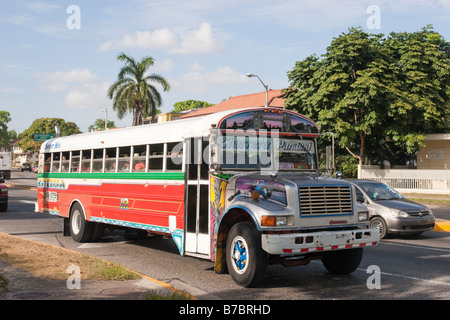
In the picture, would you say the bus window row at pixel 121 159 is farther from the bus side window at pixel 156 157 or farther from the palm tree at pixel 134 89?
the palm tree at pixel 134 89

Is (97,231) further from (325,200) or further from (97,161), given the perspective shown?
(325,200)

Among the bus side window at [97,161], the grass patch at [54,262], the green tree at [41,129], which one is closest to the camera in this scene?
the grass patch at [54,262]

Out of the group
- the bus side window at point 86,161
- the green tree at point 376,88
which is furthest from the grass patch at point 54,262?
the green tree at point 376,88

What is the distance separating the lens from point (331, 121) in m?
30.8

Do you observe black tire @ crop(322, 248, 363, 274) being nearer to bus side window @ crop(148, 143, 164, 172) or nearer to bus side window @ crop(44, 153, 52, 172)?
bus side window @ crop(148, 143, 164, 172)

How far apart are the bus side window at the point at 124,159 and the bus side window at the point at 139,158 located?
26 cm

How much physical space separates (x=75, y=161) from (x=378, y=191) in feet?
26.8

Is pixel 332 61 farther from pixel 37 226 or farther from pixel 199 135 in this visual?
pixel 199 135

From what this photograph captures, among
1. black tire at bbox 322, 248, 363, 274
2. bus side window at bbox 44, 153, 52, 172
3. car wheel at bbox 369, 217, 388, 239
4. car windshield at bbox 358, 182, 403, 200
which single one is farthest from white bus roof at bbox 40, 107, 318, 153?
car windshield at bbox 358, 182, 403, 200

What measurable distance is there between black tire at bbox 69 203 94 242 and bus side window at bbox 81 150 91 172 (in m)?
0.97

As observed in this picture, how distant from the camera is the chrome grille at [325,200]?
6830 millimetres

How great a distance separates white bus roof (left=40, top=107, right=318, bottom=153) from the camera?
26.9 feet

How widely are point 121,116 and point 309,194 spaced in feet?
128

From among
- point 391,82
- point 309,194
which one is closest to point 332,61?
point 391,82
